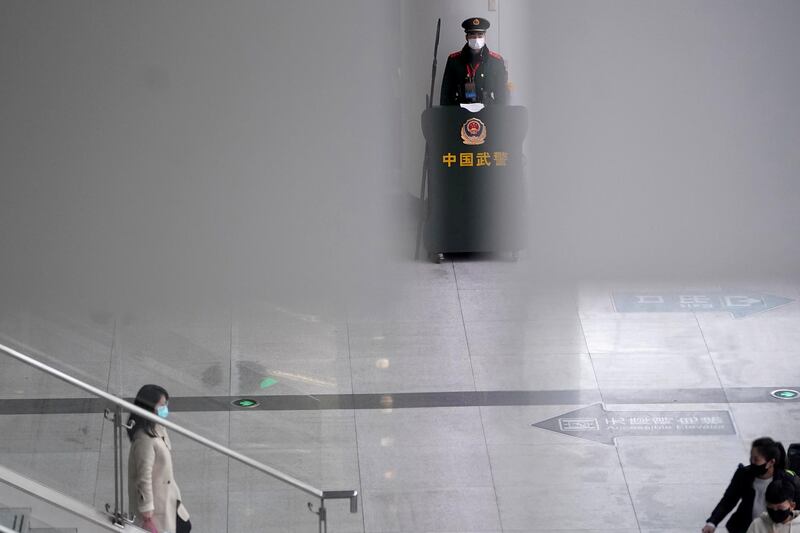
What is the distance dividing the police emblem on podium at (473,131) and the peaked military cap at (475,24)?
0.63 m

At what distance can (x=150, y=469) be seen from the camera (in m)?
5.75

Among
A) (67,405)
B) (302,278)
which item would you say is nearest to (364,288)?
(302,278)

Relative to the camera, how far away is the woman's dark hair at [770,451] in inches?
232

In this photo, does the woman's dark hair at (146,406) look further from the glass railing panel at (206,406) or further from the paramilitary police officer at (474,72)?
the paramilitary police officer at (474,72)

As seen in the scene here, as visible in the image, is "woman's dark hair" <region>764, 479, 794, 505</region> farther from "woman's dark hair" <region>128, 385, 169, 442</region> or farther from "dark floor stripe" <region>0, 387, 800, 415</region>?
"woman's dark hair" <region>128, 385, 169, 442</region>

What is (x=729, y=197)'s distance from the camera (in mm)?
10445

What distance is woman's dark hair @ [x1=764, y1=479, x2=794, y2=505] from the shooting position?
560 cm

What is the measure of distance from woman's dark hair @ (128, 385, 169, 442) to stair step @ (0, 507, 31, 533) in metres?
0.60

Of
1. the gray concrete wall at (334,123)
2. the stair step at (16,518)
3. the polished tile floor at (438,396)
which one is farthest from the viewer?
the gray concrete wall at (334,123)

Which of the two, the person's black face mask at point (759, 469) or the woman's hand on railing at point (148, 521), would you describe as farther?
the person's black face mask at point (759, 469)

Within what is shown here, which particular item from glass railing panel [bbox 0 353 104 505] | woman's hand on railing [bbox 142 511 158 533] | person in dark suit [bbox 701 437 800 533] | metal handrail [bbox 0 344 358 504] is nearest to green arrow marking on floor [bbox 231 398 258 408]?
glass railing panel [bbox 0 353 104 505]

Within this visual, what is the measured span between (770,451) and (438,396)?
250 cm

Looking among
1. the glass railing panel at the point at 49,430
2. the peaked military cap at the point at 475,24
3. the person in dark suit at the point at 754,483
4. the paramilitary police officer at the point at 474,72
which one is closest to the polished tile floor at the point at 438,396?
the glass railing panel at the point at 49,430

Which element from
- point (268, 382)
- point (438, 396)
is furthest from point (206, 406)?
point (438, 396)
